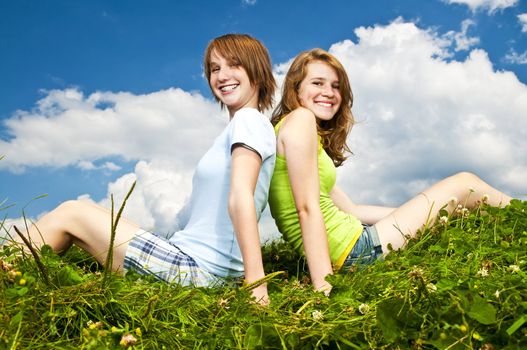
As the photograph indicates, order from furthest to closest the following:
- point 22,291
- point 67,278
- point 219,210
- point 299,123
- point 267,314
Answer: point 299,123
point 219,210
point 67,278
point 267,314
point 22,291

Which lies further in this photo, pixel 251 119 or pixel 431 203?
pixel 431 203

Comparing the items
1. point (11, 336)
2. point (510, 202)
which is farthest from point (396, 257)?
point (11, 336)

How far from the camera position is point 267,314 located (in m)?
3.33

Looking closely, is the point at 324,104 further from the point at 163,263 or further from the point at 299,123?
the point at 163,263

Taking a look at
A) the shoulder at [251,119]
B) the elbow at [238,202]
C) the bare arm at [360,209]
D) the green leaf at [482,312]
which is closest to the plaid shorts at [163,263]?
the elbow at [238,202]

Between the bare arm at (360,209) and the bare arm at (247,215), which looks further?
the bare arm at (360,209)

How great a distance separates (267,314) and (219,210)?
1.25 metres

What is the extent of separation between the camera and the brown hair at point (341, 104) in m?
5.48

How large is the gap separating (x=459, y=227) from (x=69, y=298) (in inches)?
156

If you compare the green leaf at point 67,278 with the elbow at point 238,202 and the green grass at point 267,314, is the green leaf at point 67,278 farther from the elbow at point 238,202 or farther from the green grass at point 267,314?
the elbow at point 238,202

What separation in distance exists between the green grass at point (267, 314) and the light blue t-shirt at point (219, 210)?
1.19ft

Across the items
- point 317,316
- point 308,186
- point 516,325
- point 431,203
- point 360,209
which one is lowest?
point 516,325

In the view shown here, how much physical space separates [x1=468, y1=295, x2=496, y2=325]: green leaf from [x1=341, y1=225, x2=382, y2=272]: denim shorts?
8.31ft

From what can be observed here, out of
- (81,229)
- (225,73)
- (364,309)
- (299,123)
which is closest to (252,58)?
(225,73)
